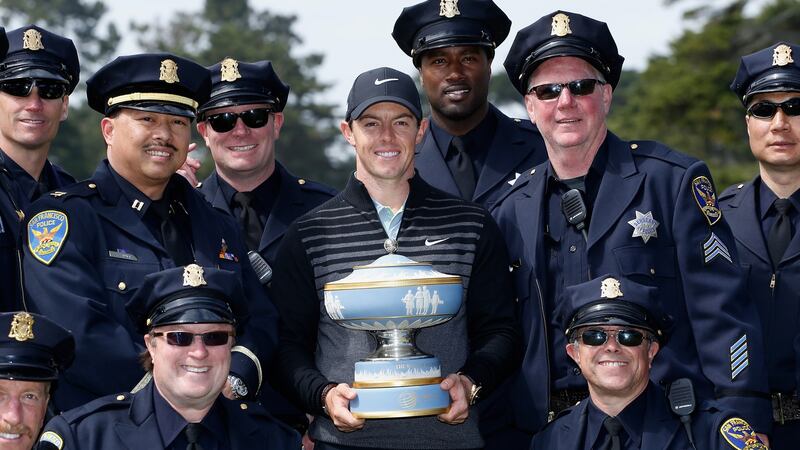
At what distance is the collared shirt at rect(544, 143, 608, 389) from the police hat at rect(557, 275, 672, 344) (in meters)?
0.37

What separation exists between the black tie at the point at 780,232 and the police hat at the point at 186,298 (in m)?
3.80

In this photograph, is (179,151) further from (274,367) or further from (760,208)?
(760,208)

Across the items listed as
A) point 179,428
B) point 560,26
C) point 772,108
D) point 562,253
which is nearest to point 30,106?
point 179,428

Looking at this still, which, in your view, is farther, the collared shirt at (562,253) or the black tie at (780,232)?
the black tie at (780,232)

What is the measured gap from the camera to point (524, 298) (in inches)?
335

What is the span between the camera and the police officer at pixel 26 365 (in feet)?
24.8

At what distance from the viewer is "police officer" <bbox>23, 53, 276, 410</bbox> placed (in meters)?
7.81

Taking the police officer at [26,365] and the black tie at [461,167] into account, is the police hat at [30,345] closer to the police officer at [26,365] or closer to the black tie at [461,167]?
the police officer at [26,365]

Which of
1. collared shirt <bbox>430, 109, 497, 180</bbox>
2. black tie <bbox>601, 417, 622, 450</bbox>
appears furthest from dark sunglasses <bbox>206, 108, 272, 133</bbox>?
black tie <bbox>601, 417, 622, 450</bbox>

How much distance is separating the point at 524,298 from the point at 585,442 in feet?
3.40

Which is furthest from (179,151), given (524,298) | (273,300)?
(524,298)

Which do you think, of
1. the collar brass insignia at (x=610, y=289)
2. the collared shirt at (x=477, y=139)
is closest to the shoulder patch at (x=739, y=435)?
the collar brass insignia at (x=610, y=289)

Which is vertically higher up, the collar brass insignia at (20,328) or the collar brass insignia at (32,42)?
the collar brass insignia at (32,42)

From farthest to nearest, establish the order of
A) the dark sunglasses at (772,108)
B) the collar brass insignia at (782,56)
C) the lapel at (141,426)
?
the collar brass insignia at (782,56) < the dark sunglasses at (772,108) < the lapel at (141,426)
